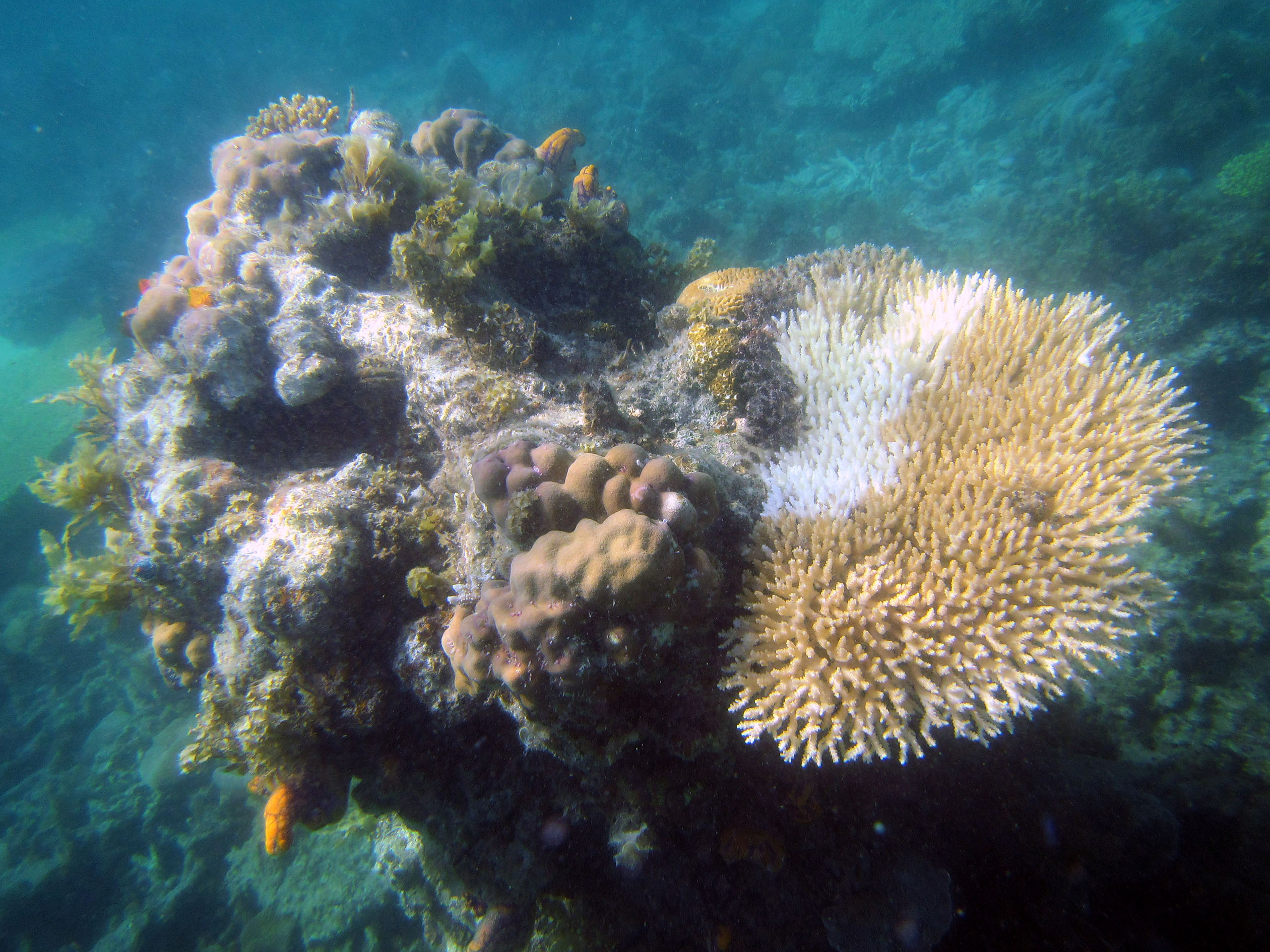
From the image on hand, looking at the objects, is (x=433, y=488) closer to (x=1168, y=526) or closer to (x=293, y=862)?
(x=1168, y=526)

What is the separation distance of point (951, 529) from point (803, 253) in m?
14.8

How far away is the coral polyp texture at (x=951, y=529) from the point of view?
252 cm

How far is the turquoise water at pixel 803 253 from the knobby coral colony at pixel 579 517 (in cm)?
109

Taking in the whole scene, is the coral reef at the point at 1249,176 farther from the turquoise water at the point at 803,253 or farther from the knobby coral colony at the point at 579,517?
the knobby coral colony at the point at 579,517

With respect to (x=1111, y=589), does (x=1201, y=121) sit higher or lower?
higher

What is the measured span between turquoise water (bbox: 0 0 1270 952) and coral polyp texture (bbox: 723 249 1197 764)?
1.17 m

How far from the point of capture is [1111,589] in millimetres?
2820

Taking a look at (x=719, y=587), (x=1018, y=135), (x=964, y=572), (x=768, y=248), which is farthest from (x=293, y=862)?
(x=1018, y=135)

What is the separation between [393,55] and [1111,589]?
135 ft

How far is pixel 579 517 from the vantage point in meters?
2.72

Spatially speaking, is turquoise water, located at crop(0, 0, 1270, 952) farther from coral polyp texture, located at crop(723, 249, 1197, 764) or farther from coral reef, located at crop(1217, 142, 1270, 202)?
coral polyp texture, located at crop(723, 249, 1197, 764)

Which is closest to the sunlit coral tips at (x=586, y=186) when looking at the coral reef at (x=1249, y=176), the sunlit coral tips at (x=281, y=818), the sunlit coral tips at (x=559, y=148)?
the sunlit coral tips at (x=559, y=148)

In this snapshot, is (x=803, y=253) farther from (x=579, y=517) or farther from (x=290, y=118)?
(x=579, y=517)

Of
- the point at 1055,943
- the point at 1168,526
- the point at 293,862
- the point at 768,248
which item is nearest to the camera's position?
the point at 1055,943
